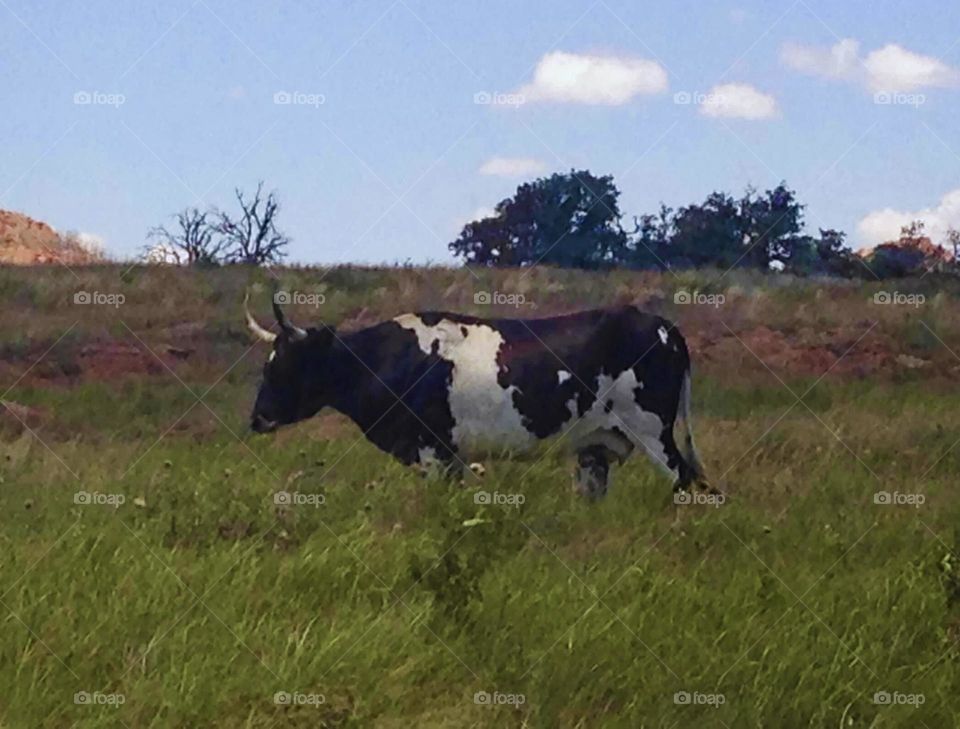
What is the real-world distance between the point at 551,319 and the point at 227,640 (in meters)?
3.53

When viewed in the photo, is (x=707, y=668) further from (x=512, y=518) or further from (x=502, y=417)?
(x=502, y=417)

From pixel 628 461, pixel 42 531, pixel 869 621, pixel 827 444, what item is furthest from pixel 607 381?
pixel 42 531

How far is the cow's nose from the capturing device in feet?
25.2

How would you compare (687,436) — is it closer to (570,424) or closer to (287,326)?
(570,424)

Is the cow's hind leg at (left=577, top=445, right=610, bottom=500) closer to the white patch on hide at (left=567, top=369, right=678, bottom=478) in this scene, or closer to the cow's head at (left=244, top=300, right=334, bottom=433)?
the white patch on hide at (left=567, top=369, right=678, bottom=478)

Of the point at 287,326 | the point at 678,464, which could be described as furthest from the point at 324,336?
the point at 678,464

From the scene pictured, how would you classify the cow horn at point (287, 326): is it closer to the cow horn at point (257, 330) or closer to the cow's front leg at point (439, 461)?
the cow horn at point (257, 330)

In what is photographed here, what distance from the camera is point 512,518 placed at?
6254 mm

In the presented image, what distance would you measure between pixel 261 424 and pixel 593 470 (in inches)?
82.5

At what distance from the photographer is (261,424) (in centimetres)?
768

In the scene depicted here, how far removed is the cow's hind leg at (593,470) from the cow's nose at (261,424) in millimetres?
1932

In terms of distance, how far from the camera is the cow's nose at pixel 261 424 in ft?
25.2

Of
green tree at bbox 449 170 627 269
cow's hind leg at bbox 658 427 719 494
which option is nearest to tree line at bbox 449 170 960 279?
green tree at bbox 449 170 627 269

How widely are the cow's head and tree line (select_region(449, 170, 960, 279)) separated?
1.16m
